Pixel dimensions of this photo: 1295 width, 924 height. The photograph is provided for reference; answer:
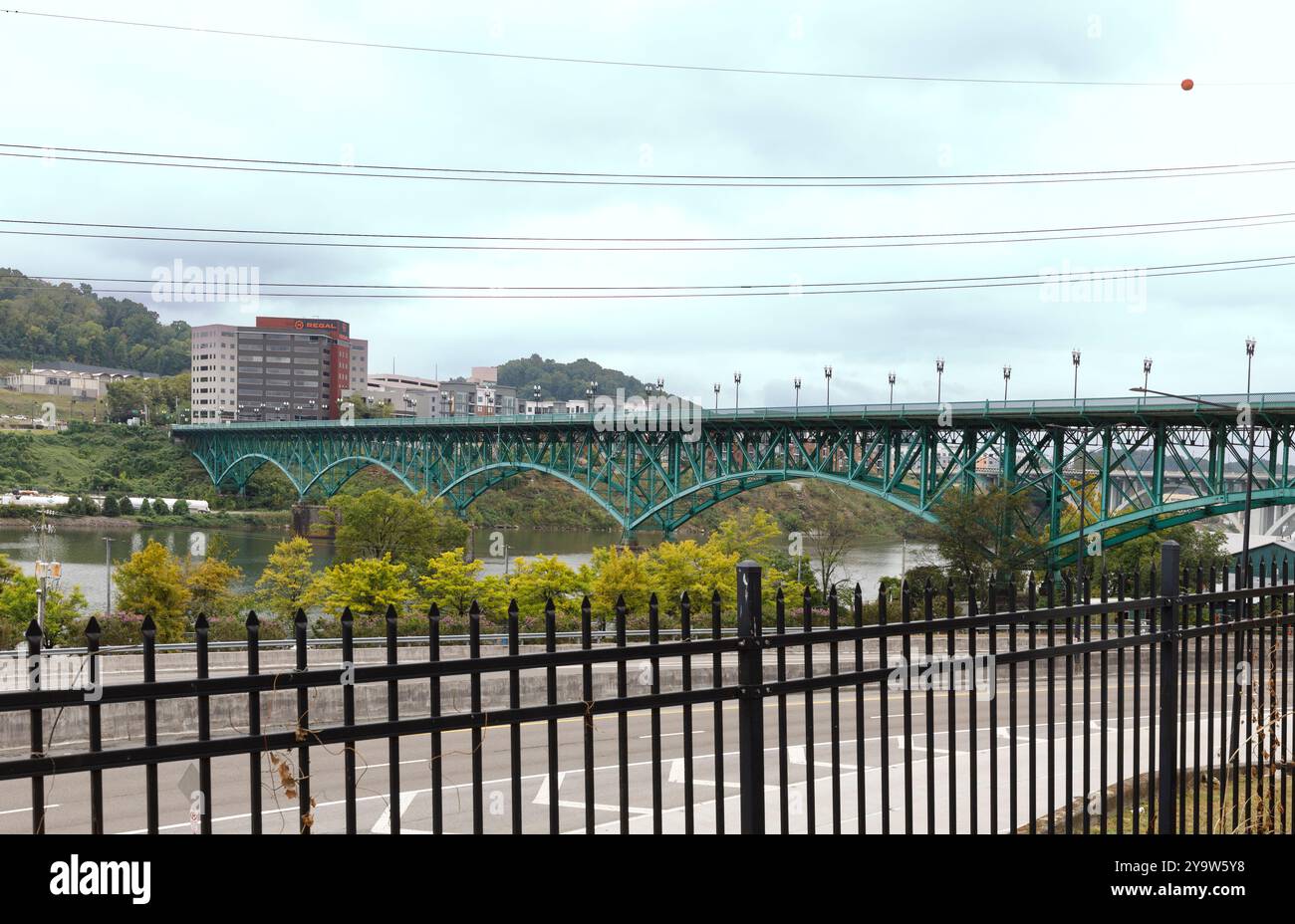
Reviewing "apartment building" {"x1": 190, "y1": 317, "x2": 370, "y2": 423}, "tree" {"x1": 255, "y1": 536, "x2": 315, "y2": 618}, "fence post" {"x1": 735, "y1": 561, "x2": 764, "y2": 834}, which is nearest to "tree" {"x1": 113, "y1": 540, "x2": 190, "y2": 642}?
"tree" {"x1": 255, "y1": 536, "x2": 315, "y2": 618}

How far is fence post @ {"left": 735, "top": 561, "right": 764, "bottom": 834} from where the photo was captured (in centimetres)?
408

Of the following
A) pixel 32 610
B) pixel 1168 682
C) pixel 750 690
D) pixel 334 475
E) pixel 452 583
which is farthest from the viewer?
pixel 334 475

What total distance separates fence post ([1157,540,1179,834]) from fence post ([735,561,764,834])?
100 inches

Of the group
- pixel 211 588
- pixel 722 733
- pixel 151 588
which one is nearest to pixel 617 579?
pixel 151 588

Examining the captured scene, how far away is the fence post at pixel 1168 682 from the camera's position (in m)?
5.54

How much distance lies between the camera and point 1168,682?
5.54 meters

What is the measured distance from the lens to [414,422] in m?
77.6

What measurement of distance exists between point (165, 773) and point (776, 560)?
33.0 meters

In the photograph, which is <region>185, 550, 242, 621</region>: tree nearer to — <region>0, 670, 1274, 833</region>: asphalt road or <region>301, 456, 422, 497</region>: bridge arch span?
<region>0, 670, 1274, 833</region>: asphalt road

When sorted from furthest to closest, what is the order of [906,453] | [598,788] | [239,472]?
1. [239,472]
2. [906,453]
3. [598,788]

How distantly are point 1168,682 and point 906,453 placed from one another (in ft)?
146

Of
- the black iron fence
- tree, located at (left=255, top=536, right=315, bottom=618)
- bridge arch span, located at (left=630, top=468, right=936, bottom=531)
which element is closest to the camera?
the black iron fence

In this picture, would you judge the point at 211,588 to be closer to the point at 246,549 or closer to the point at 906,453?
the point at 906,453

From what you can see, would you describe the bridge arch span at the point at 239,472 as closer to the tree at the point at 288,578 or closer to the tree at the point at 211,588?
the tree at the point at 288,578
